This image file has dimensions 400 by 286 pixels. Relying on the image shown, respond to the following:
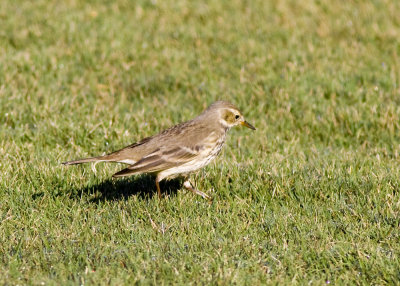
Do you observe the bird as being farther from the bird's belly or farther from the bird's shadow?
the bird's shadow

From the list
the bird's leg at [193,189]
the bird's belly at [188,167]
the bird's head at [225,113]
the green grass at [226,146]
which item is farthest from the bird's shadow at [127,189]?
the bird's head at [225,113]

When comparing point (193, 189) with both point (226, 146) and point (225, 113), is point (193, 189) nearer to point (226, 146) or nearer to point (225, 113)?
point (225, 113)

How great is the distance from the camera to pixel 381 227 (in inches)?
238

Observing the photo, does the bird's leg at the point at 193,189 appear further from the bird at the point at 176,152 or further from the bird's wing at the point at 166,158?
the bird's wing at the point at 166,158

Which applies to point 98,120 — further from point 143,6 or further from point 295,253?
point 143,6

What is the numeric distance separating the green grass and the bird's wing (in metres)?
0.42

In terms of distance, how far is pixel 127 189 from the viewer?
748 cm

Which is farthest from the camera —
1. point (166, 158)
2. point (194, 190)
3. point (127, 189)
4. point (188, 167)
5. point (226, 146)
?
point (226, 146)

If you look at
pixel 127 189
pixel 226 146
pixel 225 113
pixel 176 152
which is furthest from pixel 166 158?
pixel 226 146

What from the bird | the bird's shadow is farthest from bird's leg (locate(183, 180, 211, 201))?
the bird's shadow

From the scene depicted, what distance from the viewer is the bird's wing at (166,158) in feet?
21.8

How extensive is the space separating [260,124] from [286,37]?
3596 millimetres

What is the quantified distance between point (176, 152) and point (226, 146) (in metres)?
2.15

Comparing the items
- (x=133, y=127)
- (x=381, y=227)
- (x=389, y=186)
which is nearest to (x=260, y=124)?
(x=133, y=127)
